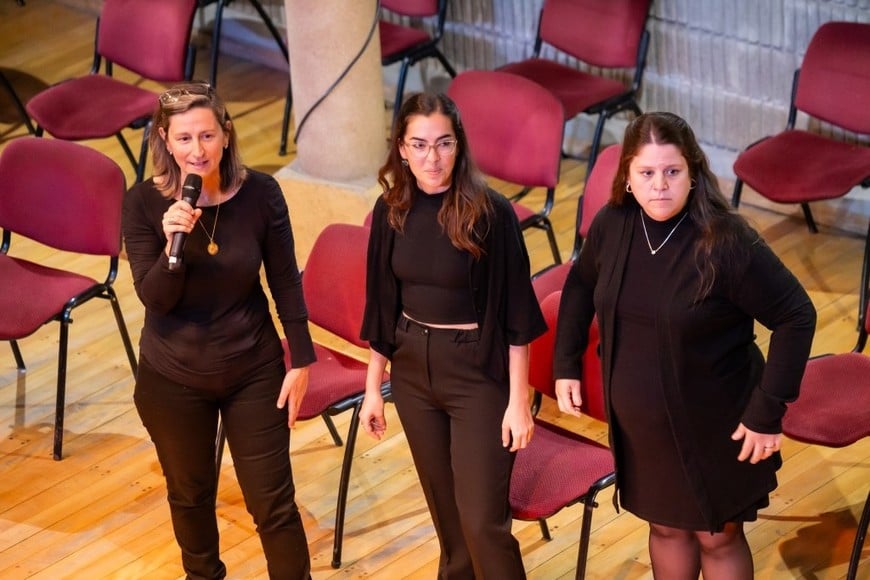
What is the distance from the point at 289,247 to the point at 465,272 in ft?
1.65

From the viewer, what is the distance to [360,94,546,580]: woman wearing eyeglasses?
3.21 m

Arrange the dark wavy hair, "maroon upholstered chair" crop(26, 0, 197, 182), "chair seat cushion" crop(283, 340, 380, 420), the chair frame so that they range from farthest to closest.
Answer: the chair frame < "maroon upholstered chair" crop(26, 0, 197, 182) < "chair seat cushion" crop(283, 340, 380, 420) < the dark wavy hair

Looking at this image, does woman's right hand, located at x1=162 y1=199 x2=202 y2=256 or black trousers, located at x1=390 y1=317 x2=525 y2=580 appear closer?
woman's right hand, located at x1=162 y1=199 x2=202 y2=256

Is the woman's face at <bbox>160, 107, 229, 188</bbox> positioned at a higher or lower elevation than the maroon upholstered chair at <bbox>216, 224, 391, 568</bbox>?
higher

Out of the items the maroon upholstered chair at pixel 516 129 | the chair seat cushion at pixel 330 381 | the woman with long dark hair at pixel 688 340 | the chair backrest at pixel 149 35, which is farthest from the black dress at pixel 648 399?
the chair backrest at pixel 149 35

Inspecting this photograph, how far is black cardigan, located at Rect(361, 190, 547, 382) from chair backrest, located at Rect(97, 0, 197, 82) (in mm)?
3206

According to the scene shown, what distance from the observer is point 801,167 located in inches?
206

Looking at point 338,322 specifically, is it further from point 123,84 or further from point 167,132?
point 123,84

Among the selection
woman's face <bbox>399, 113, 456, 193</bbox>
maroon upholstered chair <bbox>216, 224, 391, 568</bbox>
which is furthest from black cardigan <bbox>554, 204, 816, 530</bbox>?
maroon upholstered chair <bbox>216, 224, 391, 568</bbox>

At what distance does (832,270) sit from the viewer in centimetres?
553

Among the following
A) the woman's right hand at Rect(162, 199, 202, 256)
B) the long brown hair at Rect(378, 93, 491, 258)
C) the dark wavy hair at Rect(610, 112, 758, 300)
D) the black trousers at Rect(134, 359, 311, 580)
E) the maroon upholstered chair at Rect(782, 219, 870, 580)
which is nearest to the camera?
the dark wavy hair at Rect(610, 112, 758, 300)

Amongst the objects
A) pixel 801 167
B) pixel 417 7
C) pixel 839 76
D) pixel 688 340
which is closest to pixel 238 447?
pixel 688 340

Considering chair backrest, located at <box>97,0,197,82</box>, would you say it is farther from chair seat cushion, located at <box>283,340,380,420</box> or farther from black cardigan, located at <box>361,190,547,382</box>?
black cardigan, located at <box>361,190,547,382</box>

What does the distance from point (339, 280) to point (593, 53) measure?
7.63ft
